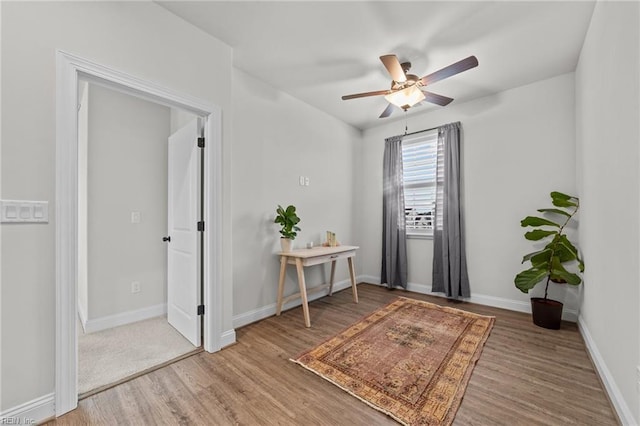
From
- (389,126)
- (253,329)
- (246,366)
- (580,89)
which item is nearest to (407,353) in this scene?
(246,366)

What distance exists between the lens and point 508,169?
336 centimetres

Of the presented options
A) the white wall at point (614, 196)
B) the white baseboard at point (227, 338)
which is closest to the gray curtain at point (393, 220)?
the white wall at point (614, 196)

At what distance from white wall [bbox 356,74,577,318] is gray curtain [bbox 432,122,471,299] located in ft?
0.41

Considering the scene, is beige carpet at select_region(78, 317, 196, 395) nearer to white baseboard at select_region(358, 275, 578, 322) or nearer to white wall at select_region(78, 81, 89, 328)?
white wall at select_region(78, 81, 89, 328)

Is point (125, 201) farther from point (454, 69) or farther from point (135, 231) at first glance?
point (454, 69)

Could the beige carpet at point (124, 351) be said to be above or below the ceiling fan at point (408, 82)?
below

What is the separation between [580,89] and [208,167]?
3.65 metres

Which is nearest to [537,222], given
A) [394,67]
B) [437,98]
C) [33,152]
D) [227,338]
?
[437,98]

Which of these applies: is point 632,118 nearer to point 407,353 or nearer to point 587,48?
point 587,48

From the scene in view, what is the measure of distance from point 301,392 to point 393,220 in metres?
3.00

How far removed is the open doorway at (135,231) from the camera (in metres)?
2.39

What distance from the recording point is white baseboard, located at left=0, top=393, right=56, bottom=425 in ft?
4.57

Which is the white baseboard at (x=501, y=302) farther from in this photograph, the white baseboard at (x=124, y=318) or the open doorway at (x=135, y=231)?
the white baseboard at (x=124, y=318)

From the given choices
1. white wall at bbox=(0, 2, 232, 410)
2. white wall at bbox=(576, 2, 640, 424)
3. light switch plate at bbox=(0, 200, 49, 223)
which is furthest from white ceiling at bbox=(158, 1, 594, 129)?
light switch plate at bbox=(0, 200, 49, 223)
